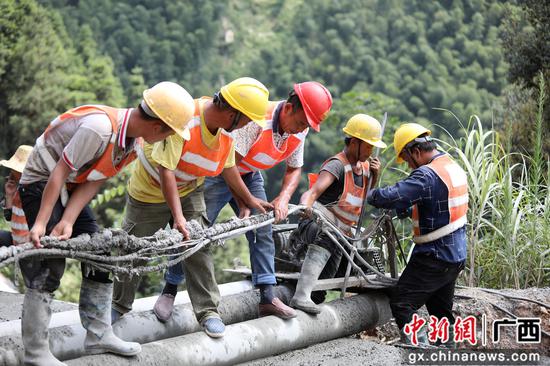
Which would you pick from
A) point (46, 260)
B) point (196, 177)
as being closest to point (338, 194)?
point (196, 177)

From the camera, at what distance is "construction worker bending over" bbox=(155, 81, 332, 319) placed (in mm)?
5324

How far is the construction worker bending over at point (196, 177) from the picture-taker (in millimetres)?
4766

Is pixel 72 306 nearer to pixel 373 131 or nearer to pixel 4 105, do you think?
pixel 373 131

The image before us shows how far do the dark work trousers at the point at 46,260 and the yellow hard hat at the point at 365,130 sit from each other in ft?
7.23

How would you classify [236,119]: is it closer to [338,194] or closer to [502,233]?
[338,194]

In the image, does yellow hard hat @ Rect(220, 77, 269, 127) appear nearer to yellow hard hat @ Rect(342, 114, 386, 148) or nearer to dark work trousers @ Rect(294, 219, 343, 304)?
yellow hard hat @ Rect(342, 114, 386, 148)

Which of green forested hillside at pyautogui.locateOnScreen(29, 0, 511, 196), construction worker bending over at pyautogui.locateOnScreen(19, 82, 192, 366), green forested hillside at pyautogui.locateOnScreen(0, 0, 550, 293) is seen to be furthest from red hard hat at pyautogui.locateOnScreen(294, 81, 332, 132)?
green forested hillside at pyautogui.locateOnScreen(29, 0, 511, 196)

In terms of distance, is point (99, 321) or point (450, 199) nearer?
point (99, 321)

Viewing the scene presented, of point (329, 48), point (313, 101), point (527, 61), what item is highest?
point (329, 48)

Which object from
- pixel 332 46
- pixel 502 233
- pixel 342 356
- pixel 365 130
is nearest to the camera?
pixel 342 356

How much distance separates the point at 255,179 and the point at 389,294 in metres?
1.60

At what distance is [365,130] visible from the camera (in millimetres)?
5793

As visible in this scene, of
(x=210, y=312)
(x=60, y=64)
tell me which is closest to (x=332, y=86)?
(x=60, y=64)

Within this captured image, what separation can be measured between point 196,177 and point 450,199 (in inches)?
69.7
